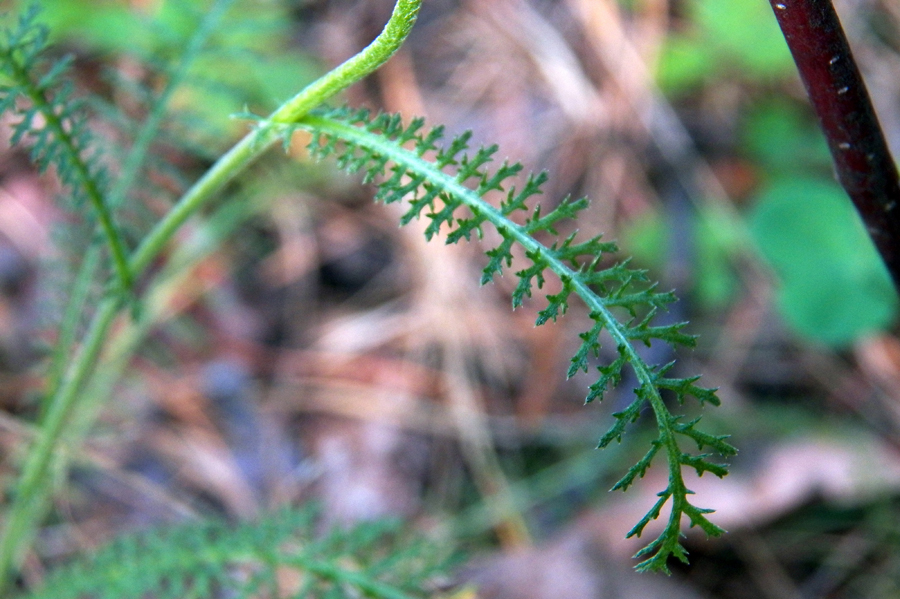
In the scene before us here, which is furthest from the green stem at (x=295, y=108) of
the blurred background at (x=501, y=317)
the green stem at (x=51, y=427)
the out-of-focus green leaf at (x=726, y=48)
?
the out-of-focus green leaf at (x=726, y=48)

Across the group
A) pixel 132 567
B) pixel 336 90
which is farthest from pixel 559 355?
pixel 336 90

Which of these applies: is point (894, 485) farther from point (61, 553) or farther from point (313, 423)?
point (61, 553)

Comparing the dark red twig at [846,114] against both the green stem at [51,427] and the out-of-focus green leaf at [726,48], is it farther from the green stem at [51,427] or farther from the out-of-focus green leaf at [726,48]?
the out-of-focus green leaf at [726,48]

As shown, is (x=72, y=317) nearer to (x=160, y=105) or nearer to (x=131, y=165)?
(x=131, y=165)

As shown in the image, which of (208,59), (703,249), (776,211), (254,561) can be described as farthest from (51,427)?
(776,211)

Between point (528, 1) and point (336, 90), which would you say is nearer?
point (336, 90)

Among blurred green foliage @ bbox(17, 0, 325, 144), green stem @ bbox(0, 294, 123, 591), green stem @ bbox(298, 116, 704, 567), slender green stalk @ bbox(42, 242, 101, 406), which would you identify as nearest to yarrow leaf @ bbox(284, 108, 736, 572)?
green stem @ bbox(298, 116, 704, 567)
